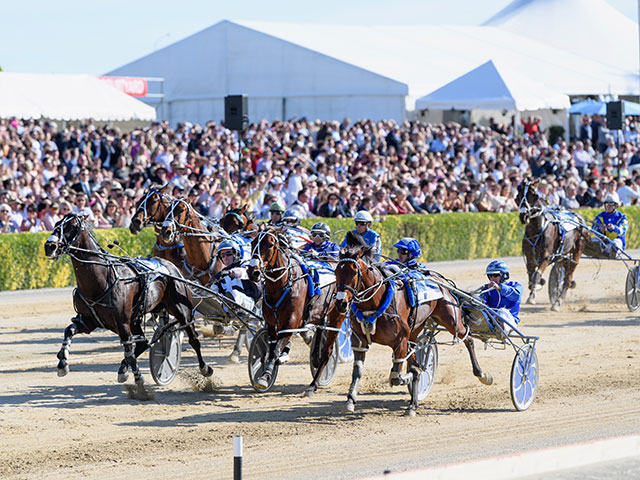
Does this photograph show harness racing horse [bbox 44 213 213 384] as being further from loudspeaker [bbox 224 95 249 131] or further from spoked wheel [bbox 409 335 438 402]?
loudspeaker [bbox 224 95 249 131]

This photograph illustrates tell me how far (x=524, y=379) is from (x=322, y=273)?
2.18 metres

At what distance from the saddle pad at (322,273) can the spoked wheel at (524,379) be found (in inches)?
77.3

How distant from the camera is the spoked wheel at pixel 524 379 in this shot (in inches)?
379

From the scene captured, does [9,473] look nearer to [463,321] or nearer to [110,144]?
[463,321]

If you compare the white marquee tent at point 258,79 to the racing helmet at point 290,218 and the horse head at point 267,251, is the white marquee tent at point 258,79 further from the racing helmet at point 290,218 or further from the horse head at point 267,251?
the horse head at point 267,251

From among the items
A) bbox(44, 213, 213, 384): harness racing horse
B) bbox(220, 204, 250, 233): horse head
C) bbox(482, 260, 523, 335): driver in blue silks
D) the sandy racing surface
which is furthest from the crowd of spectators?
bbox(482, 260, 523, 335): driver in blue silks

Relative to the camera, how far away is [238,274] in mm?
11359

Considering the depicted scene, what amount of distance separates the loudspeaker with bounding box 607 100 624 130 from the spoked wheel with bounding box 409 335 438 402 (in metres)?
17.7

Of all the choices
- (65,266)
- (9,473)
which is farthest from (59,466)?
(65,266)

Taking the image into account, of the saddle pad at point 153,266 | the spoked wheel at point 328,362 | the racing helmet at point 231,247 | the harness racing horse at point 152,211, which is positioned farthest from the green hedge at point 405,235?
the spoked wheel at point 328,362

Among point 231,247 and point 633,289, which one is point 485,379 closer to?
point 231,247

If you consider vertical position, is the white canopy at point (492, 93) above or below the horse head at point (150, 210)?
above

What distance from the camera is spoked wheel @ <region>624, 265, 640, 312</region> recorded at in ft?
→ 54.6

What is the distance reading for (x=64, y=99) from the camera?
76.2 feet
